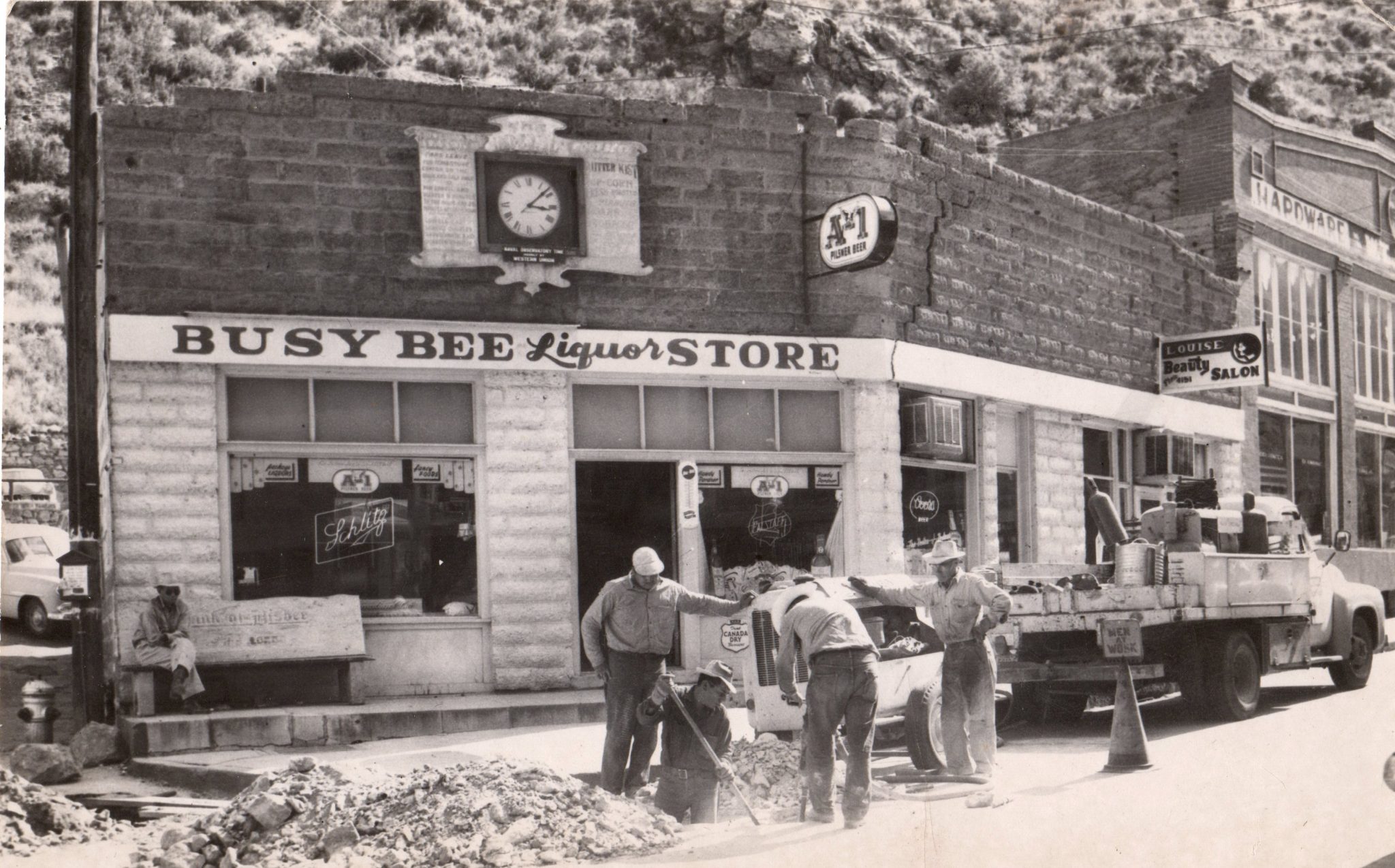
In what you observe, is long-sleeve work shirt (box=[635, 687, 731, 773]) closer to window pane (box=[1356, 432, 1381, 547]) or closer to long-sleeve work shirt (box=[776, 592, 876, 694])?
long-sleeve work shirt (box=[776, 592, 876, 694])

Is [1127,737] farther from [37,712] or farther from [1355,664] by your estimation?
[37,712]

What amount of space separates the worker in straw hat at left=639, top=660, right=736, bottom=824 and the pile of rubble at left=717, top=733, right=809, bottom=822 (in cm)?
39

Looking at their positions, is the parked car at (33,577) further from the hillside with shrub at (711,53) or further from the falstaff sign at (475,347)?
the falstaff sign at (475,347)

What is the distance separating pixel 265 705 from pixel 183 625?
1.05 meters

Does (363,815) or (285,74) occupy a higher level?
(285,74)

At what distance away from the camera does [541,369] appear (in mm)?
14000

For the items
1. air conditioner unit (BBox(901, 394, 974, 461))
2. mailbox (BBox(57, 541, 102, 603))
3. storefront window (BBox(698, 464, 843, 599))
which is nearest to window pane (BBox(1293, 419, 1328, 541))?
air conditioner unit (BBox(901, 394, 974, 461))

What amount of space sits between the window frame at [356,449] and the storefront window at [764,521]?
2.23m

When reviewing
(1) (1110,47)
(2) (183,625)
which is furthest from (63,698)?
(1) (1110,47)

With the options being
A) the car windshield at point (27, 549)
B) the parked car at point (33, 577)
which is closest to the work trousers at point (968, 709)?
the parked car at point (33, 577)

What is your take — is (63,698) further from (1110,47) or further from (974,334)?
(1110,47)

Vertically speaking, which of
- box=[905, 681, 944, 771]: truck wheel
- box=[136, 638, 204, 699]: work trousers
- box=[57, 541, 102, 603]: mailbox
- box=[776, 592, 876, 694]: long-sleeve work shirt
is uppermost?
box=[57, 541, 102, 603]: mailbox

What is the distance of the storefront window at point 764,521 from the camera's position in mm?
14336

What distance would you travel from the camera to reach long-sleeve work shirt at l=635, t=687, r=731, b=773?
9391mm
